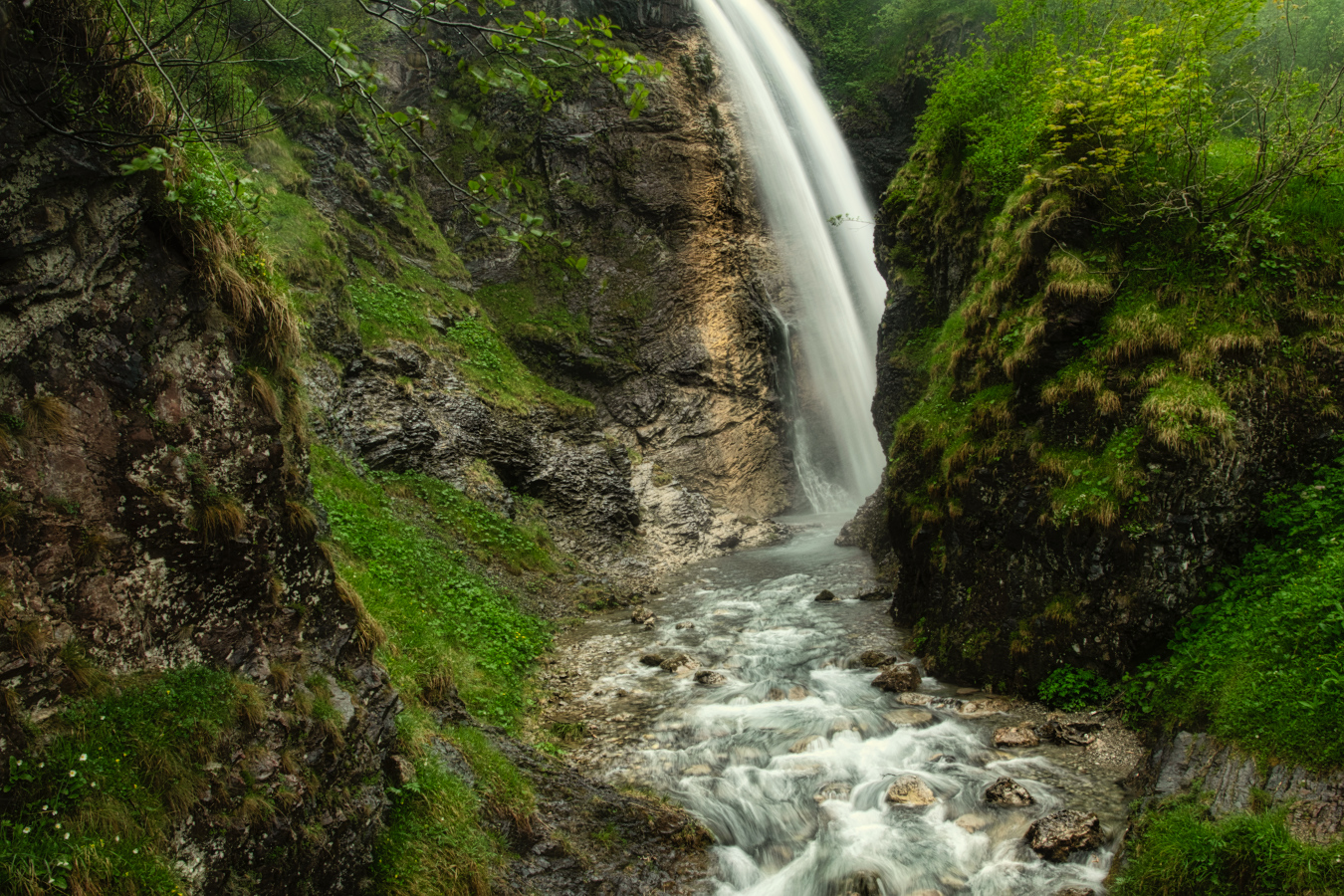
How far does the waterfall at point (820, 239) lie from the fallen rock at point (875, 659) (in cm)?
1646

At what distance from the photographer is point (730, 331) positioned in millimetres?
24922

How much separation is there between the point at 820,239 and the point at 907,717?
2410cm

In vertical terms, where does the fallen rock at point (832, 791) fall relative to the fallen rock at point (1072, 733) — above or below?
above

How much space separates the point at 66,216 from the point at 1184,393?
933 cm

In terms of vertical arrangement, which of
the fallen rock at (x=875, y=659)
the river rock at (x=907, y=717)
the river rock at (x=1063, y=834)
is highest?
the river rock at (x=1063, y=834)

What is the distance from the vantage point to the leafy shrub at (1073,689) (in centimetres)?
754

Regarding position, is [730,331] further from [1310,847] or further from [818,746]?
[1310,847]

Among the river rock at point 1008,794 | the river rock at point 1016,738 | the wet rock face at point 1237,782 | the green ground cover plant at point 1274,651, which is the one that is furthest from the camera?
the river rock at point 1016,738

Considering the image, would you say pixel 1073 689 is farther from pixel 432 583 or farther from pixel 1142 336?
pixel 432 583

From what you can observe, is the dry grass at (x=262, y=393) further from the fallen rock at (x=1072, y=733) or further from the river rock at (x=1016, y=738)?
the fallen rock at (x=1072, y=733)

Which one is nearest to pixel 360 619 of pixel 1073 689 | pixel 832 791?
pixel 832 791

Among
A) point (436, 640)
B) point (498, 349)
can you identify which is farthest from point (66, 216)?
point (498, 349)

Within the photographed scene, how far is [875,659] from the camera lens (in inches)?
393

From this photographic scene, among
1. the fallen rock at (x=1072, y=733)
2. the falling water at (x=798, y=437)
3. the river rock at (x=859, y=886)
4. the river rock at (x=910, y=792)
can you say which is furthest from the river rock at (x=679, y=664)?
the falling water at (x=798, y=437)
